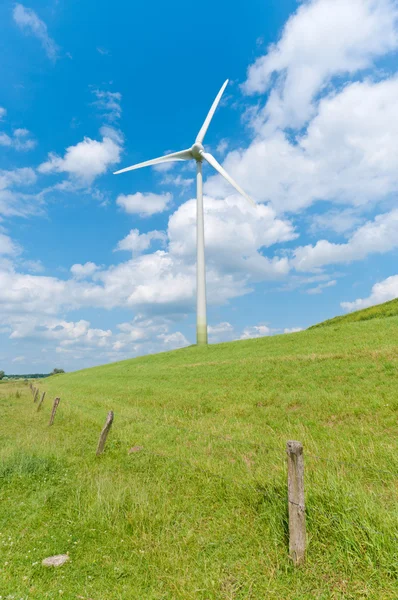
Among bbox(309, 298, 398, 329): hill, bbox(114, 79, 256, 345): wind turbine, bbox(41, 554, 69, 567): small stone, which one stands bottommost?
bbox(41, 554, 69, 567): small stone

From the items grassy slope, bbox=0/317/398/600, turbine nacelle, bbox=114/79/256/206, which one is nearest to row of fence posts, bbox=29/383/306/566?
grassy slope, bbox=0/317/398/600

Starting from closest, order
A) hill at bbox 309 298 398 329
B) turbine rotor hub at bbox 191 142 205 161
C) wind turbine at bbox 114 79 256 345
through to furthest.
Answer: hill at bbox 309 298 398 329
wind turbine at bbox 114 79 256 345
turbine rotor hub at bbox 191 142 205 161

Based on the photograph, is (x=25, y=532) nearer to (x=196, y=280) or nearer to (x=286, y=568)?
(x=286, y=568)

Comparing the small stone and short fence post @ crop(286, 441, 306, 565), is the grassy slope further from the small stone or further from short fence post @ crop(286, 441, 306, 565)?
short fence post @ crop(286, 441, 306, 565)

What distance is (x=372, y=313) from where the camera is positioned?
54812mm

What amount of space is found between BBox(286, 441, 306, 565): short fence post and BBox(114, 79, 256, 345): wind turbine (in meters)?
49.3

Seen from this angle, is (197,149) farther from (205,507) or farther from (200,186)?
(205,507)

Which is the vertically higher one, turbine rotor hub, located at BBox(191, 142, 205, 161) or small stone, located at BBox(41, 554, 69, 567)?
turbine rotor hub, located at BBox(191, 142, 205, 161)

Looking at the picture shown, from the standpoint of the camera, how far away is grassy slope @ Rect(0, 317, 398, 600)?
5.22 m

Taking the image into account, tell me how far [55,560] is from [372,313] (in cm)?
5719

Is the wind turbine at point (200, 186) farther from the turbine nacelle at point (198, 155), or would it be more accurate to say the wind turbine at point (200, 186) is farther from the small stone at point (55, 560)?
the small stone at point (55, 560)

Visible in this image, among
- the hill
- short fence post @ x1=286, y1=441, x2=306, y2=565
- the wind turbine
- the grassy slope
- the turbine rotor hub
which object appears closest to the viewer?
the grassy slope

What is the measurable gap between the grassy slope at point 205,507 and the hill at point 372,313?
129 feet

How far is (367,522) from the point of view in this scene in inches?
211
